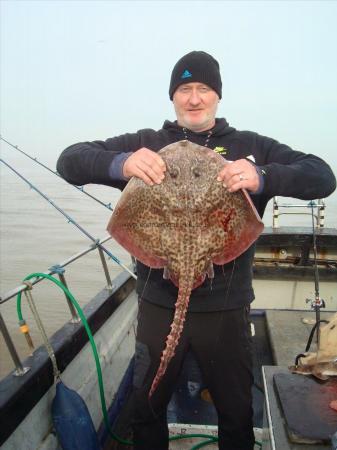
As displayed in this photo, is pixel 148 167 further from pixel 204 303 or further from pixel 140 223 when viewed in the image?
pixel 204 303

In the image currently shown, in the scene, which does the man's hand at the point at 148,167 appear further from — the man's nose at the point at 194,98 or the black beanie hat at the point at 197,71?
the black beanie hat at the point at 197,71

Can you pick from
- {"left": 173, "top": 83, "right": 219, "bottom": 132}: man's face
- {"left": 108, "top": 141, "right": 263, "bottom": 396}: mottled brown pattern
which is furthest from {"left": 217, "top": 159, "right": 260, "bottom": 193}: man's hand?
{"left": 173, "top": 83, "right": 219, "bottom": 132}: man's face

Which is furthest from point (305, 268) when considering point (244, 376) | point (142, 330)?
point (142, 330)

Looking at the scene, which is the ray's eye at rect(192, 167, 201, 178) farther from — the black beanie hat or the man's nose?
the black beanie hat

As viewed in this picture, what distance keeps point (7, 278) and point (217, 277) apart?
9662mm

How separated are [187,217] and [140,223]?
0.30 m

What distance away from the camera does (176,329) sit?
1964 mm

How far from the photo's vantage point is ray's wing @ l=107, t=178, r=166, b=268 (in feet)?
6.77

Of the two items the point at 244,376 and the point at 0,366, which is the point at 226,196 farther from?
the point at 0,366

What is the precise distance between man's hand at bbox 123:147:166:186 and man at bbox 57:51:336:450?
0.44 metres

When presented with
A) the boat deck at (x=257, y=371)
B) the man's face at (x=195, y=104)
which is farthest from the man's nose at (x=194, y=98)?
the boat deck at (x=257, y=371)

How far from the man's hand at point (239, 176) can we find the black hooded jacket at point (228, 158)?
146 mm

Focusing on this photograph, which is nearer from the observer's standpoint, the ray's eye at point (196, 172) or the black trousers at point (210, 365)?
the ray's eye at point (196, 172)

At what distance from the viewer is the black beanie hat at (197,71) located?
2.58 meters
